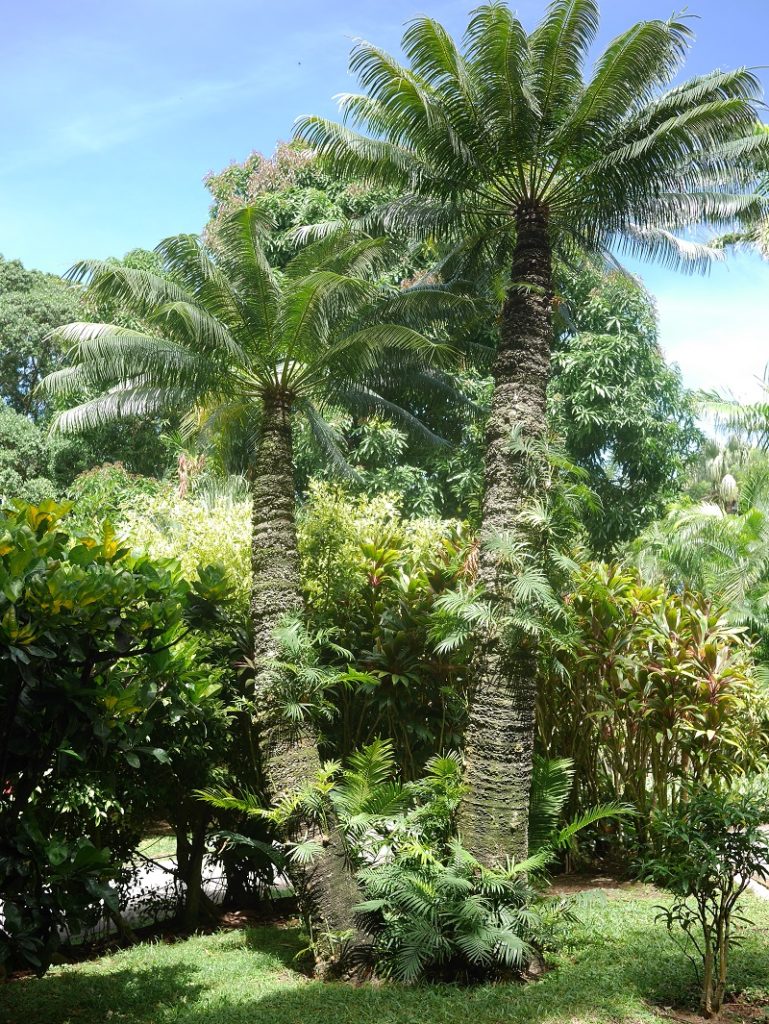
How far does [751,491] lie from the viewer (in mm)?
22797

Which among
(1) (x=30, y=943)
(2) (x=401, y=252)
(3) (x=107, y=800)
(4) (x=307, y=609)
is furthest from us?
(2) (x=401, y=252)

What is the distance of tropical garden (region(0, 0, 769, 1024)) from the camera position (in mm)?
5285

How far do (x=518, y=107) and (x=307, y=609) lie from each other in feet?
16.6

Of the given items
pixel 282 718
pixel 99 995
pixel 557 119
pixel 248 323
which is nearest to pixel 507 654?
pixel 282 718

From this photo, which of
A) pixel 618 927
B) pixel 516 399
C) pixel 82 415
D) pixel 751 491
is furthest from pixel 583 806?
pixel 751 491

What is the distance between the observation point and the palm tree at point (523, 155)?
7.31 m

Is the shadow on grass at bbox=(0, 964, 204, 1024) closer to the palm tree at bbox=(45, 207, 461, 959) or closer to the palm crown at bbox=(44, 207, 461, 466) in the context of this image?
the palm tree at bbox=(45, 207, 461, 959)

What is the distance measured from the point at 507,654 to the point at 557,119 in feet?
15.2

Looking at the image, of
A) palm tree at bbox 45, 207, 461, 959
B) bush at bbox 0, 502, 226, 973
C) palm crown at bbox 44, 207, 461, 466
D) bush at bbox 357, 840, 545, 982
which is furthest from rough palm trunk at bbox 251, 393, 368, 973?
bush at bbox 0, 502, 226, 973

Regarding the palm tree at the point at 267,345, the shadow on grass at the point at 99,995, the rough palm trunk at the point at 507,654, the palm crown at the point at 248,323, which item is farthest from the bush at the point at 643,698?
the shadow on grass at the point at 99,995

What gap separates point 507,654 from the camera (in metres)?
7.30

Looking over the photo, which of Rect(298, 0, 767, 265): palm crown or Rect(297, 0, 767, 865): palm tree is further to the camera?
Rect(298, 0, 767, 265): palm crown

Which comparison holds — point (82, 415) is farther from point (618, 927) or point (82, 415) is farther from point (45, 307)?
point (45, 307)

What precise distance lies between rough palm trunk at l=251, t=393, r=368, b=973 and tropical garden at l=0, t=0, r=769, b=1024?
1.1 inches
